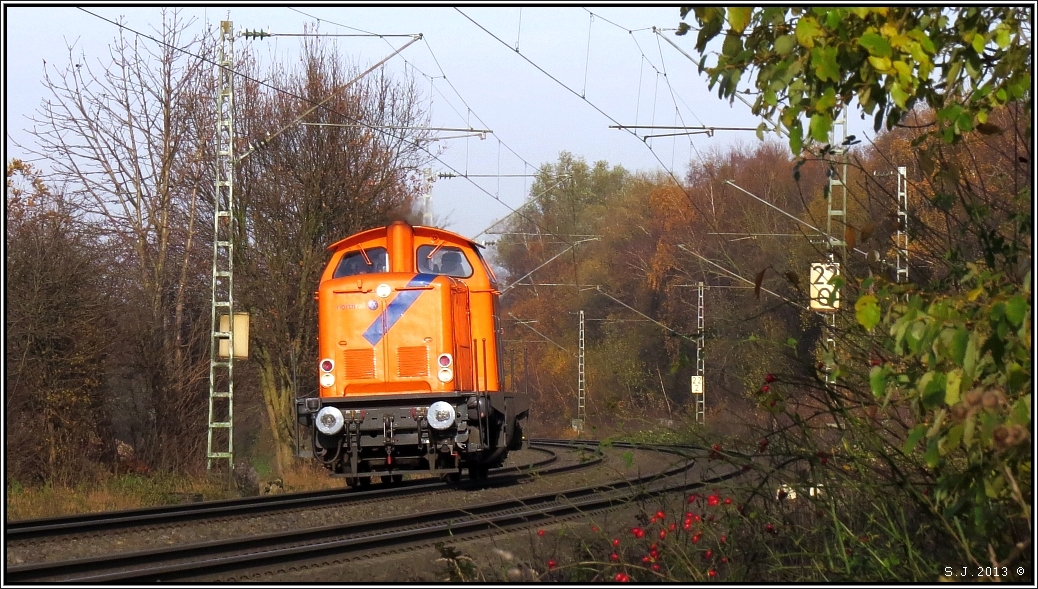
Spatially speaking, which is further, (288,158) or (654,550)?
(288,158)

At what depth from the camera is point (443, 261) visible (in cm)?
1345

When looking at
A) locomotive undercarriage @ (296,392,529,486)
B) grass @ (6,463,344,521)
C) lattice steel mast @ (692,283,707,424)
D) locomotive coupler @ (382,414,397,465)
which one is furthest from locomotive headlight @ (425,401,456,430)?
grass @ (6,463,344,521)

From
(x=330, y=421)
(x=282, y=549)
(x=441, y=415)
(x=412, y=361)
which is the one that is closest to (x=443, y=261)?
(x=412, y=361)

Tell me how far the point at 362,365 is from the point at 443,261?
69.6 inches

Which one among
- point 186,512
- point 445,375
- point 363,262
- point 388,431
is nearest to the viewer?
point 186,512

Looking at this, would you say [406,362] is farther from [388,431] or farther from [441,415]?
[441,415]

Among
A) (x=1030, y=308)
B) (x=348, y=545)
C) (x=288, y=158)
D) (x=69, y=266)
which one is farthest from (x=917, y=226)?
(x=288, y=158)

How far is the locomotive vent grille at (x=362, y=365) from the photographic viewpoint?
42.4 feet

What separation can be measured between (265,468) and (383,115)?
356 inches

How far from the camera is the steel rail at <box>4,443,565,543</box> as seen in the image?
1003 centimetres

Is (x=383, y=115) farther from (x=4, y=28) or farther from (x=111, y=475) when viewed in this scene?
(x=4, y=28)

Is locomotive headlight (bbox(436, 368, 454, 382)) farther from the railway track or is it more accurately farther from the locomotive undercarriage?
the railway track

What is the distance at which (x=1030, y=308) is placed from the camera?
11.6 feet

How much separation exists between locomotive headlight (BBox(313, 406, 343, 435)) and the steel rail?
3.37ft
